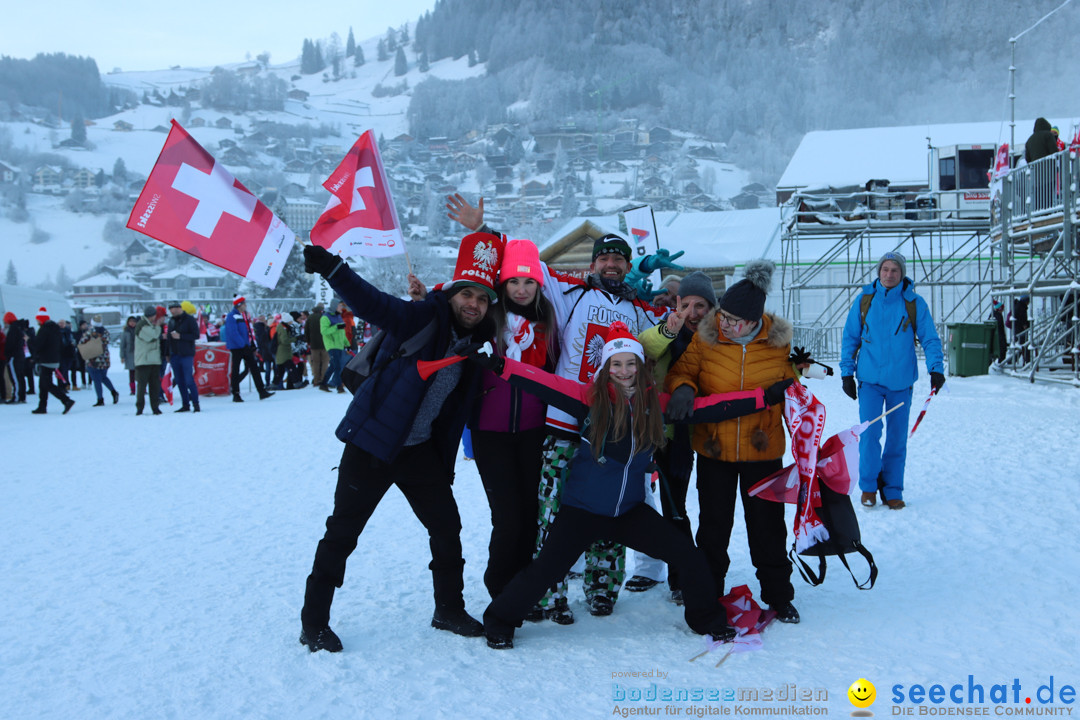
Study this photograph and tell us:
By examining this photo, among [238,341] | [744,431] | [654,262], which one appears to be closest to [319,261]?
[654,262]

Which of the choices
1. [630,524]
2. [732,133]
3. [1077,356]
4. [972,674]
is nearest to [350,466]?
[630,524]

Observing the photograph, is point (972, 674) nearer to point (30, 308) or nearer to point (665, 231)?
point (30, 308)

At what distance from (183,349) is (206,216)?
9070mm

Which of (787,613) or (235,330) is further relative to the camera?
(235,330)

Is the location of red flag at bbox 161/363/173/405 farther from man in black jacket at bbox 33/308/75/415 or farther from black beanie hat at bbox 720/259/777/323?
black beanie hat at bbox 720/259/777/323

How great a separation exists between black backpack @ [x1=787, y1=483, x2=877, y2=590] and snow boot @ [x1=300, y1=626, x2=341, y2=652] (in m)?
2.01

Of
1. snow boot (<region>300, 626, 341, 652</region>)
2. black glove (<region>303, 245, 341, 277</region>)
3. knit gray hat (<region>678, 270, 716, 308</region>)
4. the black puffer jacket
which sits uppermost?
the black puffer jacket

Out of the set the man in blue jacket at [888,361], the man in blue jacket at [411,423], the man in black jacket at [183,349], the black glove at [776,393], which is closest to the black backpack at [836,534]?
the black glove at [776,393]

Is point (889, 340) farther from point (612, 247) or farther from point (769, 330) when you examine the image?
point (612, 247)

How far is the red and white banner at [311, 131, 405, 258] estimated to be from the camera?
4.41 meters

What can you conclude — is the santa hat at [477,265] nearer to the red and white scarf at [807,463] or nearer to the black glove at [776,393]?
the black glove at [776,393]

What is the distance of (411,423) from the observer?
10.7 feet

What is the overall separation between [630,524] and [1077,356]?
1115cm

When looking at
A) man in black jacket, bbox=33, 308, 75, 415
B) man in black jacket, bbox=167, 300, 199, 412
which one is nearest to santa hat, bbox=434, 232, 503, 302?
man in black jacket, bbox=167, 300, 199, 412
